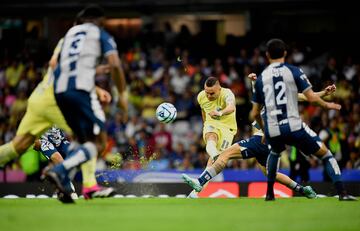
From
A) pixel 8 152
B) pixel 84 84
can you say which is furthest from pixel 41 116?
pixel 84 84

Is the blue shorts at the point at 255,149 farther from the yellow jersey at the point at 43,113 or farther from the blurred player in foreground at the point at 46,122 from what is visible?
Result: the yellow jersey at the point at 43,113

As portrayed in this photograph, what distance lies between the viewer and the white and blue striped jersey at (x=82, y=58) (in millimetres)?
11133

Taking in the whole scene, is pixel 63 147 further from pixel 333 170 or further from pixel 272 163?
pixel 333 170

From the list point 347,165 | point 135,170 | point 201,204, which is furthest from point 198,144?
point 201,204

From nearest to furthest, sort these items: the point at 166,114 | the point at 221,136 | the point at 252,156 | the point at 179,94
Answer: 1. the point at 252,156
2. the point at 166,114
3. the point at 221,136
4. the point at 179,94

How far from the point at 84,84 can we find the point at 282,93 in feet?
9.23

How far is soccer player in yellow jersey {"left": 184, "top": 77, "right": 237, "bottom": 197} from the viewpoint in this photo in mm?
16516

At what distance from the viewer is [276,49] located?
1220 cm

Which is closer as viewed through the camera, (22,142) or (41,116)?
(41,116)

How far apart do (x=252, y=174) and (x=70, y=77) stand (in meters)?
12.1

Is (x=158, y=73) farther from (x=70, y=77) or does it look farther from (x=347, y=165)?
(x=70, y=77)

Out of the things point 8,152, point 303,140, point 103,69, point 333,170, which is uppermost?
point 103,69

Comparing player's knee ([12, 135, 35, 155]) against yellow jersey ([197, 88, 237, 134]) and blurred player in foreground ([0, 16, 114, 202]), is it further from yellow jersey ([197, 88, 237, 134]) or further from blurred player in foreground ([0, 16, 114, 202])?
yellow jersey ([197, 88, 237, 134])

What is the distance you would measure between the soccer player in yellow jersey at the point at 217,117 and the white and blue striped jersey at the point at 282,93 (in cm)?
397
